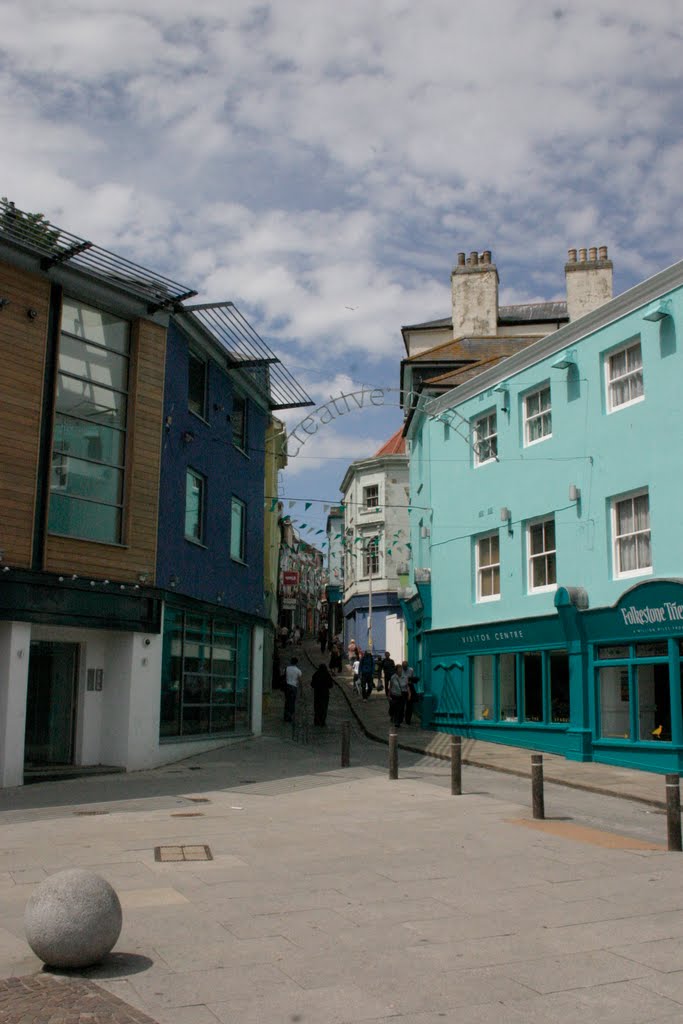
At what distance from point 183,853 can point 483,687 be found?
14.9 m

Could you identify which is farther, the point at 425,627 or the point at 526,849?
the point at 425,627

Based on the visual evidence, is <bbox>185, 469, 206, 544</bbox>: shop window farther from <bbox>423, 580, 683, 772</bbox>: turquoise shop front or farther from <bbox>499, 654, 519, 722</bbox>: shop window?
<bbox>499, 654, 519, 722</bbox>: shop window

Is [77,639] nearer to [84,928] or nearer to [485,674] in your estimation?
[485,674]

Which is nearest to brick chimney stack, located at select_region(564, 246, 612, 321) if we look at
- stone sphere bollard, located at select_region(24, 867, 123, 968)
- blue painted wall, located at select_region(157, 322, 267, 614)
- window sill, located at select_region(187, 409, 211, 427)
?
blue painted wall, located at select_region(157, 322, 267, 614)

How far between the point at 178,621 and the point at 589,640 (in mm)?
8273

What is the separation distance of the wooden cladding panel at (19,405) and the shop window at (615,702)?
36.7ft

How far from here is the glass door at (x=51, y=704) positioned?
17281mm

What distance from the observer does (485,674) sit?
79.4ft

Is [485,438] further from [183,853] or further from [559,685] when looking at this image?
[183,853]

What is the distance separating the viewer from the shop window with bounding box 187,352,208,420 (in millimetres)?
21172

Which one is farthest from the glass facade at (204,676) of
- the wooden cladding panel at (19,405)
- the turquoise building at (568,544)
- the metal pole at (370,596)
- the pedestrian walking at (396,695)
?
the metal pole at (370,596)

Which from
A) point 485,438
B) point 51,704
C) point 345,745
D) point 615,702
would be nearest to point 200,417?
point 51,704

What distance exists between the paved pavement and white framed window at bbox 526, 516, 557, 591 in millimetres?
7238

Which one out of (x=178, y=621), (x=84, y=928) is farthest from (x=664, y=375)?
(x=84, y=928)
